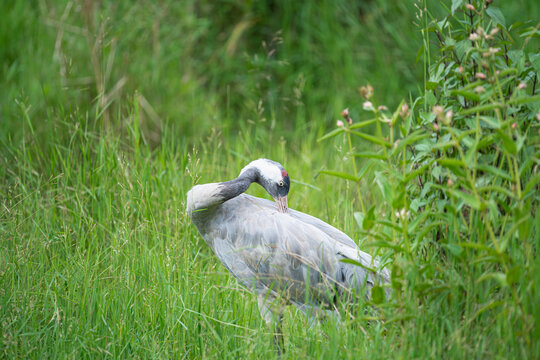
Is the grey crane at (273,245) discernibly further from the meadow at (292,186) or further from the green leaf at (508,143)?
the green leaf at (508,143)

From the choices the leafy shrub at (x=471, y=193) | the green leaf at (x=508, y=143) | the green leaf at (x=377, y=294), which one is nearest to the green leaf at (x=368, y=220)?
the leafy shrub at (x=471, y=193)

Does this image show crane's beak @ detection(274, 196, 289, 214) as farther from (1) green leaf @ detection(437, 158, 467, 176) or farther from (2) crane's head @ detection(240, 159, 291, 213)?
(1) green leaf @ detection(437, 158, 467, 176)

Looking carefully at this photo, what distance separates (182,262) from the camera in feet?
12.0

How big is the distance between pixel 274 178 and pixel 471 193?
4.46 feet

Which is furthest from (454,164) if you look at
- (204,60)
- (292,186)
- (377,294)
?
(204,60)

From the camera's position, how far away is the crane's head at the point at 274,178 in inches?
142

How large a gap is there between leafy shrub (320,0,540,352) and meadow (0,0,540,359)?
11 mm

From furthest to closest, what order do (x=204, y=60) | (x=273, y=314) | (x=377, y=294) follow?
1. (x=204, y=60)
2. (x=273, y=314)
3. (x=377, y=294)

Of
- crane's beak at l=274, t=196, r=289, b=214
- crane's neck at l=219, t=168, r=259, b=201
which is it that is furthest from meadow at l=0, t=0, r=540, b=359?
crane's beak at l=274, t=196, r=289, b=214

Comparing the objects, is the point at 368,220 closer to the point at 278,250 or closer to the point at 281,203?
the point at 278,250

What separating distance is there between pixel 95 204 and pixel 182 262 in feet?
3.10

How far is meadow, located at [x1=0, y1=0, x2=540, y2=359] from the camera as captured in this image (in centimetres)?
240

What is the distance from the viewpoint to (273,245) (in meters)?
3.44

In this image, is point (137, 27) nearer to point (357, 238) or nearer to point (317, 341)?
point (357, 238)
